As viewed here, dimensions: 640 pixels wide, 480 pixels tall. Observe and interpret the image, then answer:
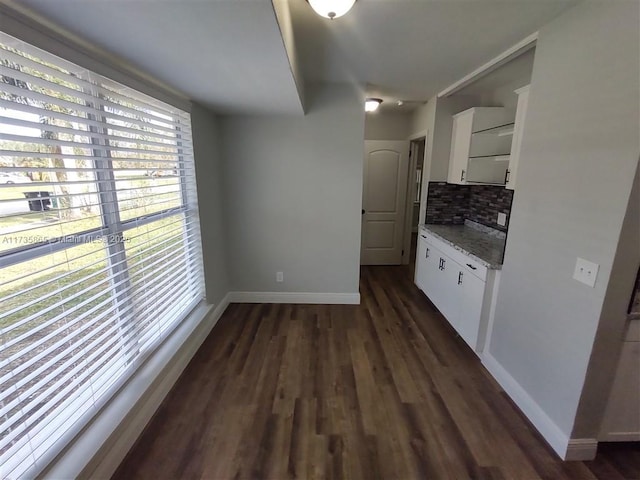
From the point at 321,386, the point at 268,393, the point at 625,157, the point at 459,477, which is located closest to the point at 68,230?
the point at 268,393

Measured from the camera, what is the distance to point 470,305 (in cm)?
243

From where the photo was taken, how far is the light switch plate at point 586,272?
138 cm

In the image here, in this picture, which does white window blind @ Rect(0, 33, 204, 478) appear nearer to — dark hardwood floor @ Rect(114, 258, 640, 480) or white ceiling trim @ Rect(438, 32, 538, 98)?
dark hardwood floor @ Rect(114, 258, 640, 480)

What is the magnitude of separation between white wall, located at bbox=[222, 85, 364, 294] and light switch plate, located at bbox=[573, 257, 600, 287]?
191 cm

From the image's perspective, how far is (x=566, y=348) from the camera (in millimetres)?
1547

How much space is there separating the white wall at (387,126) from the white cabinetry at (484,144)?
1344mm

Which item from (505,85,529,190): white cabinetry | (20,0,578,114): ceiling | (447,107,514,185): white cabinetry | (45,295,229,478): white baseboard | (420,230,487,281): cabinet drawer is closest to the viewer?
(20,0,578,114): ceiling

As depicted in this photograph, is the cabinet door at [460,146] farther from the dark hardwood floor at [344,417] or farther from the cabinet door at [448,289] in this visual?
the dark hardwood floor at [344,417]

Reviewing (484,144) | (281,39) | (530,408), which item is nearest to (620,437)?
(530,408)

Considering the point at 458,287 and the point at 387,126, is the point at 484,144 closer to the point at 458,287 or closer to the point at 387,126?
the point at 458,287

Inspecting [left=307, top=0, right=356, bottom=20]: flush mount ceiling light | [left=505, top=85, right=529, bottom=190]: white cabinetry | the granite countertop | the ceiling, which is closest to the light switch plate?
the granite countertop

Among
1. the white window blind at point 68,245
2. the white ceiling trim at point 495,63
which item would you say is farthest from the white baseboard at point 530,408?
the white window blind at point 68,245

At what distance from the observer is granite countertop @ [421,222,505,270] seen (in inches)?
90.1

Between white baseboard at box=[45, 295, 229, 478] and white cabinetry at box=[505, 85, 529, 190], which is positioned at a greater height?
white cabinetry at box=[505, 85, 529, 190]
